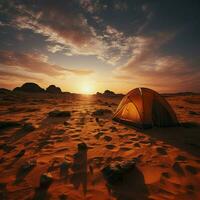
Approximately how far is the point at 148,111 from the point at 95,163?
5.09 metres

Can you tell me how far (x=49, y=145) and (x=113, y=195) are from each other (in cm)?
360

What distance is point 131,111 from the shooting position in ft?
31.6

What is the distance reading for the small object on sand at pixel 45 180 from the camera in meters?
3.84

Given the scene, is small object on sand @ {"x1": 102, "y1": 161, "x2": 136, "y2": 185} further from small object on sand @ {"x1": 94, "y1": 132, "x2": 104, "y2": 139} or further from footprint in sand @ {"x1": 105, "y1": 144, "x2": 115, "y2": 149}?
small object on sand @ {"x1": 94, "y1": 132, "x2": 104, "y2": 139}

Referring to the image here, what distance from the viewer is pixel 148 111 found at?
899cm

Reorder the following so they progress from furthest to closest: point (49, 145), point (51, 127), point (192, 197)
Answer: point (51, 127), point (49, 145), point (192, 197)

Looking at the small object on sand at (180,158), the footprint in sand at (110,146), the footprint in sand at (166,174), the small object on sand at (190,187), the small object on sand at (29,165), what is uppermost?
the small object on sand at (180,158)

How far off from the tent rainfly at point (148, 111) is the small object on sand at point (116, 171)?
4445 mm

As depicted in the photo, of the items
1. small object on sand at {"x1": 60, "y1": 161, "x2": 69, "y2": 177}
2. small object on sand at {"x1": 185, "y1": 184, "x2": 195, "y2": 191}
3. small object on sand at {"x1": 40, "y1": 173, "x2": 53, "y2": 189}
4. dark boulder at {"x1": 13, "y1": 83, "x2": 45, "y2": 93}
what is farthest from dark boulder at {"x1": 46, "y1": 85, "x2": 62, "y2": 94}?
small object on sand at {"x1": 185, "y1": 184, "x2": 195, "y2": 191}

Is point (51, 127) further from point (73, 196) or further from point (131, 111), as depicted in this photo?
point (73, 196)

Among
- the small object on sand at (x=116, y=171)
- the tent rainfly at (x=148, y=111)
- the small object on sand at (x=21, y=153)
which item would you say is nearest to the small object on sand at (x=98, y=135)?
the tent rainfly at (x=148, y=111)

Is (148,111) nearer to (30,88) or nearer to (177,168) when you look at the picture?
(177,168)

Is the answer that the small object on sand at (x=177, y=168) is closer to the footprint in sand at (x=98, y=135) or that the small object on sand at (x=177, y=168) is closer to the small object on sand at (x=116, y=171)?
the small object on sand at (x=116, y=171)

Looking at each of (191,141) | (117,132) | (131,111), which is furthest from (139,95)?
(191,141)
